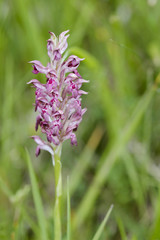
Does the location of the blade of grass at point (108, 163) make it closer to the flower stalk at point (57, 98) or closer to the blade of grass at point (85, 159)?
the blade of grass at point (85, 159)

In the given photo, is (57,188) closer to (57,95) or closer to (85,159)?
(57,95)

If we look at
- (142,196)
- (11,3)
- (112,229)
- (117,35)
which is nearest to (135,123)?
(142,196)

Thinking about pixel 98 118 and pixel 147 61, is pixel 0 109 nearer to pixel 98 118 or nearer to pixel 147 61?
pixel 98 118

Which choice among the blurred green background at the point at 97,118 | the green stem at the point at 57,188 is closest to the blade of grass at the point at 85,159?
the blurred green background at the point at 97,118

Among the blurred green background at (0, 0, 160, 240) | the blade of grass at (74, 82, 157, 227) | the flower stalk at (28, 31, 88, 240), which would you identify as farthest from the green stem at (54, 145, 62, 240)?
the blade of grass at (74, 82, 157, 227)

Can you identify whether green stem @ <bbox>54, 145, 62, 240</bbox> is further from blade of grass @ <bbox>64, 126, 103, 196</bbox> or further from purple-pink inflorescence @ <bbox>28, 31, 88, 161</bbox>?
blade of grass @ <bbox>64, 126, 103, 196</bbox>

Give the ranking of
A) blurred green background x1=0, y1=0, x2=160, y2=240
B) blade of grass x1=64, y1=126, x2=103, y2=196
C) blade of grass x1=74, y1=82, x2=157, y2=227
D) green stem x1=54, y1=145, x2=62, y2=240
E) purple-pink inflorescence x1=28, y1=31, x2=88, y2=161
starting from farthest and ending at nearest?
blade of grass x1=64, y1=126, x2=103, y2=196 → blurred green background x1=0, y1=0, x2=160, y2=240 → blade of grass x1=74, y1=82, x2=157, y2=227 → green stem x1=54, y1=145, x2=62, y2=240 → purple-pink inflorescence x1=28, y1=31, x2=88, y2=161
